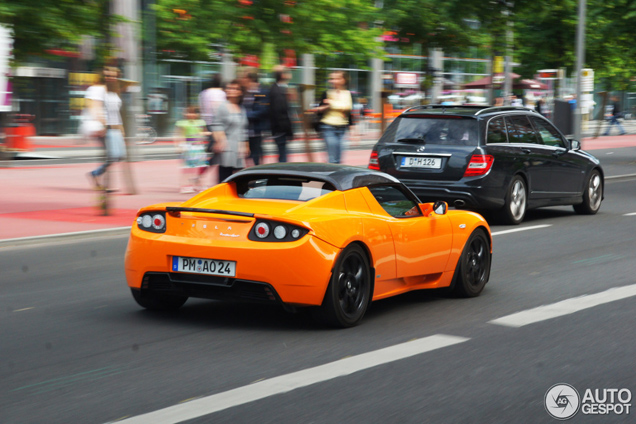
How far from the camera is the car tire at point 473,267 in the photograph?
7.64 meters

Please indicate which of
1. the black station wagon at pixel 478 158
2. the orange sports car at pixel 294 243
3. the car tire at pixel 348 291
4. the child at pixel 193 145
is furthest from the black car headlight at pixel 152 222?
the child at pixel 193 145

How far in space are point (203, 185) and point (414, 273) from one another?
37.7ft

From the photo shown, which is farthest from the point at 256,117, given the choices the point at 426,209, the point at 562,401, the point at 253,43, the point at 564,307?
the point at 562,401

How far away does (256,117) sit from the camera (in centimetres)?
1595

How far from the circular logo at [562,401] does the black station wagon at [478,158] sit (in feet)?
23.7

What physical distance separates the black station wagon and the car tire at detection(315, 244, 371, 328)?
5.79m

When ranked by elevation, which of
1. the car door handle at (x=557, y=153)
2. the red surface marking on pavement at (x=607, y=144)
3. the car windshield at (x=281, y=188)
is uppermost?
the car windshield at (x=281, y=188)

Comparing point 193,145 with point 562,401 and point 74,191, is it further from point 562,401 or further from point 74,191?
point 562,401

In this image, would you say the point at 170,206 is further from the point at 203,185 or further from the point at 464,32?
the point at 464,32

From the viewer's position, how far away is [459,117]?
1274 cm

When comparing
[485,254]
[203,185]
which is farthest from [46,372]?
[203,185]

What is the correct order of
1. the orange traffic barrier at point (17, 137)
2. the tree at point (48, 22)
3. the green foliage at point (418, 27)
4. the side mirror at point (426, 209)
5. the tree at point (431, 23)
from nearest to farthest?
the side mirror at point (426, 209)
the tree at point (48, 22)
the green foliage at point (418, 27)
the tree at point (431, 23)
the orange traffic barrier at point (17, 137)

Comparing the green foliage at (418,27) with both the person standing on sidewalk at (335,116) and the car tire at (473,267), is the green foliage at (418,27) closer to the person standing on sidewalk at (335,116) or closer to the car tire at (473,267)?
the person standing on sidewalk at (335,116)

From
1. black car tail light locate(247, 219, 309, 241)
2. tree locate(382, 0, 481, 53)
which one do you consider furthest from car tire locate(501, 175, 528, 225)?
tree locate(382, 0, 481, 53)
